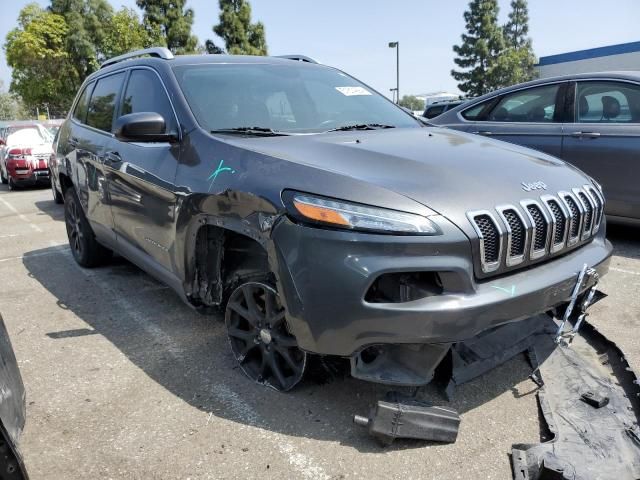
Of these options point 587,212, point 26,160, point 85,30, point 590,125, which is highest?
point 85,30

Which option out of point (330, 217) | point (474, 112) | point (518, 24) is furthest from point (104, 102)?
point (518, 24)

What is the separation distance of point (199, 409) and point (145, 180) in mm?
1421

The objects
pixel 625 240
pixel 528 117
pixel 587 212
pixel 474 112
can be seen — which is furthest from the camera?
pixel 474 112

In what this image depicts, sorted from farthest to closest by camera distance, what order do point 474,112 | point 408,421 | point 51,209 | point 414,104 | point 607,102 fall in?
point 414,104 < point 51,209 < point 474,112 < point 607,102 < point 408,421

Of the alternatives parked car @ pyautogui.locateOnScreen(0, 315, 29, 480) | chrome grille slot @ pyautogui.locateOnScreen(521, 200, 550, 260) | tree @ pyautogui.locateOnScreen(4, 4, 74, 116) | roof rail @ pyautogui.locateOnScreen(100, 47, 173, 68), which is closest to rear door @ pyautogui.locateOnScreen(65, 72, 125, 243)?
roof rail @ pyautogui.locateOnScreen(100, 47, 173, 68)

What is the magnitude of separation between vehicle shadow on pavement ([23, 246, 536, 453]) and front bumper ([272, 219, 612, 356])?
19.7 inches

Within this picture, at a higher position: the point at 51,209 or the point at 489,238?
the point at 489,238

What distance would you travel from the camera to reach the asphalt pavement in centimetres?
215

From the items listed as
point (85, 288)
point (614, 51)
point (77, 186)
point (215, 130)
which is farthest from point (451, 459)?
point (614, 51)

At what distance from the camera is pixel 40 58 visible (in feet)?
111

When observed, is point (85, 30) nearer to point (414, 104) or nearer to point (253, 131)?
point (253, 131)

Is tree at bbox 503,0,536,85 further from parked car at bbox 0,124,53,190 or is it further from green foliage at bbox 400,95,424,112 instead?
parked car at bbox 0,124,53,190

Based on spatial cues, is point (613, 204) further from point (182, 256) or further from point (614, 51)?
point (614, 51)

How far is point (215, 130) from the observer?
2818 millimetres
